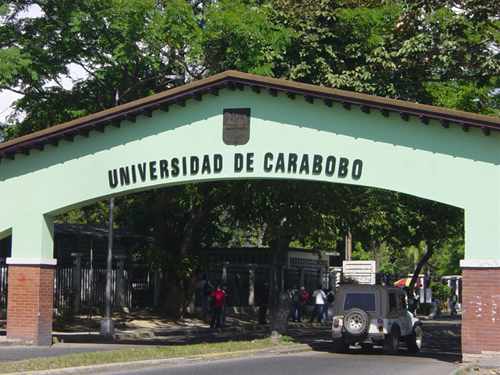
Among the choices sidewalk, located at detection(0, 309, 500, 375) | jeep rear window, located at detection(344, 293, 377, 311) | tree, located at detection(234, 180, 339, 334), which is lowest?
sidewalk, located at detection(0, 309, 500, 375)

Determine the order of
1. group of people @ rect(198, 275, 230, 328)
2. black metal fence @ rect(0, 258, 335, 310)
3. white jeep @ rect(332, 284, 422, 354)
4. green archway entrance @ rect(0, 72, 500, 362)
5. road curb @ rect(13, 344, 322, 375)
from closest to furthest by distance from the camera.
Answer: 1. road curb @ rect(13, 344, 322, 375)
2. green archway entrance @ rect(0, 72, 500, 362)
3. white jeep @ rect(332, 284, 422, 354)
4. group of people @ rect(198, 275, 230, 328)
5. black metal fence @ rect(0, 258, 335, 310)

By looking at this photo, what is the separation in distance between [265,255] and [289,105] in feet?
68.8

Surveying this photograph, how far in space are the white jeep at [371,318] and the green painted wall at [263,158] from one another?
3.34 m

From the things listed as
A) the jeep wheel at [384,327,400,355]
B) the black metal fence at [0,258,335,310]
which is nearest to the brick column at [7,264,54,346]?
the black metal fence at [0,258,335,310]

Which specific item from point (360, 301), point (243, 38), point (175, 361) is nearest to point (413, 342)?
point (360, 301)

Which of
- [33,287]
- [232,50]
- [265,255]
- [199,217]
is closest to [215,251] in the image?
[265,255]

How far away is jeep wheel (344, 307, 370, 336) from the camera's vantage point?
17.1 m

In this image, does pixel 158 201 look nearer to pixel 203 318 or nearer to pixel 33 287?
pixel 203 318

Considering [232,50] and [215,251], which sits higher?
[232,50]

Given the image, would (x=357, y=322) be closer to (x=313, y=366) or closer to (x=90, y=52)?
(x=313, y=366)

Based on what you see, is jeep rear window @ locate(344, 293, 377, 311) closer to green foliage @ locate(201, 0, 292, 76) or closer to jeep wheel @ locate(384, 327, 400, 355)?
jeep wheel @ locate(384, 327, 400, 355)

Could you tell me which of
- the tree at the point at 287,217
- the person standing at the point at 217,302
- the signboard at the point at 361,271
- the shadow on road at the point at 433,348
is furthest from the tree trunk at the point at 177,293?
the signboard at the point at 361,271

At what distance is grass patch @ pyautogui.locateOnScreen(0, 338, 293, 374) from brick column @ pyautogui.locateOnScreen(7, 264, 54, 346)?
347cm

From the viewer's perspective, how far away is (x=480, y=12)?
58.5 feet
